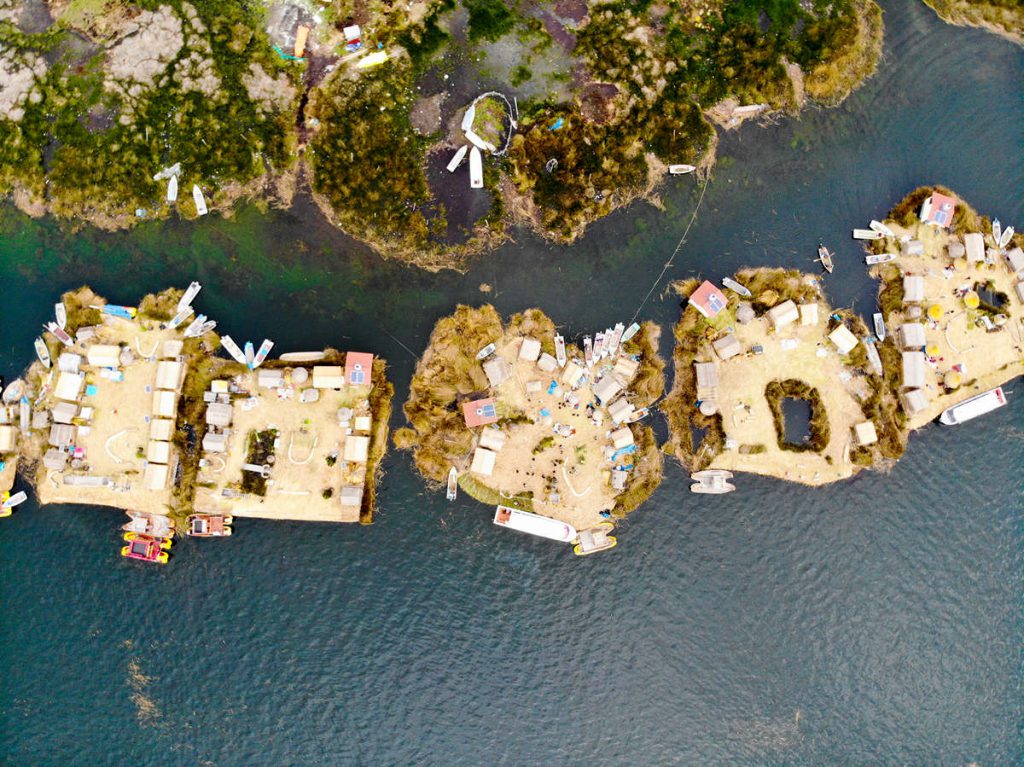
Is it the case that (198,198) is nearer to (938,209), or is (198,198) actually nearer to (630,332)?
(630,332)

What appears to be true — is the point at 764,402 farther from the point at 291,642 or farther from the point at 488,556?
the point at 291,642

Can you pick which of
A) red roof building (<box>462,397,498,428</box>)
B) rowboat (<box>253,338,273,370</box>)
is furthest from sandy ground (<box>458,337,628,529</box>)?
rowboat (<box>253,338,273,370</box>)

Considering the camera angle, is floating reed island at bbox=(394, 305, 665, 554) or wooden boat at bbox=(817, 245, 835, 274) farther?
wooden boat at bbox=(817, 245, 835, 274)

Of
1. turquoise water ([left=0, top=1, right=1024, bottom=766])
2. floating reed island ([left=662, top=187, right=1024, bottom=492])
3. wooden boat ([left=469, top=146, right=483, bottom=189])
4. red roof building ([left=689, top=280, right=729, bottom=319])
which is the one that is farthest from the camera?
floating reed island ([left=662, top=187, right=1024, bottom=492])

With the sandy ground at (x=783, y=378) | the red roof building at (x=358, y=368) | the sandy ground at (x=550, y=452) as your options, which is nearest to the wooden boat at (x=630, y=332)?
the sandy ground at (x=550, y=452)

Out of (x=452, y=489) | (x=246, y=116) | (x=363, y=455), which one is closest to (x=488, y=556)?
(x=452, y=489)

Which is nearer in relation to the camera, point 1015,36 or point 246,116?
point 246,116

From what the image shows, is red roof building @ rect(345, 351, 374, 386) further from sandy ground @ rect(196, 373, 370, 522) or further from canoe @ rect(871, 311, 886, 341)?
canoe @ rect(871, 311, 886, 341)
